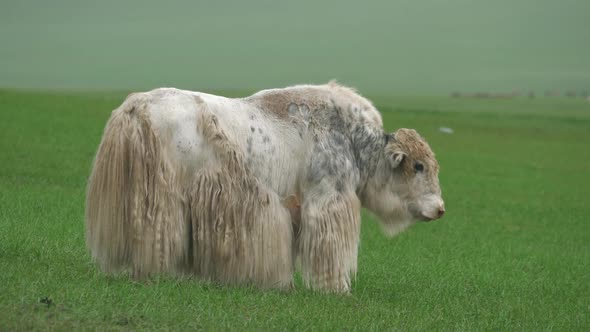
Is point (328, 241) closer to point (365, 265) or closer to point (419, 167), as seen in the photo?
point (419, 167)

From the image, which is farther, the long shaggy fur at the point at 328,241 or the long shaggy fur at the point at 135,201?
the long shaggy fur at the point at 328,241

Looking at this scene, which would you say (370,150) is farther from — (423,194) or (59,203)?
(59,203)

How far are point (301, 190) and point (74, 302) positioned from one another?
8.21 ft

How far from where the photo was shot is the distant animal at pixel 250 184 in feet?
23.1

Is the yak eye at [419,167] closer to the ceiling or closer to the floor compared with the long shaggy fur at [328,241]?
closer to the ceiling

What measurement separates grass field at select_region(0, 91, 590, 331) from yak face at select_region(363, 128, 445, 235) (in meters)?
0.77

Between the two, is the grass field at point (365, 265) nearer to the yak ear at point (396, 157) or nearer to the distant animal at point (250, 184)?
the distant animal at point (250, 184)

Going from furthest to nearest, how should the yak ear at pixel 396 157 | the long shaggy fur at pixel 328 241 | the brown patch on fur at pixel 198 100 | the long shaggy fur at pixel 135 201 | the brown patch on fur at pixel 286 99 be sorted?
the yak ear at pixel 396 157 → the brown patch on fur at pixel 286 99 → the long shaggy fur at pixel 328 241 → the brown patch on fur at pixel 198 100 → the long shaggy fur at pixel 135 201

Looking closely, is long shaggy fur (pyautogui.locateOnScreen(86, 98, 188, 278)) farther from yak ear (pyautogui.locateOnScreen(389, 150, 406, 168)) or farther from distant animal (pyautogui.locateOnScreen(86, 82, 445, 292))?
yak ear (pyautogui.locateOnScreen(389, 150, 406, 168))

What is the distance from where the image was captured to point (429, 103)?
5594cm

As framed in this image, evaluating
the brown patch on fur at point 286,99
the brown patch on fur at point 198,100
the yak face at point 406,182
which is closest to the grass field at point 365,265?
the yak face at point 406,182

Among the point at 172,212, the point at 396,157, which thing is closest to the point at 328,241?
the point at 396,157

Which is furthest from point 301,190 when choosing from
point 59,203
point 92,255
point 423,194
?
point 59,203

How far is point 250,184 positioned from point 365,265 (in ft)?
11.1
